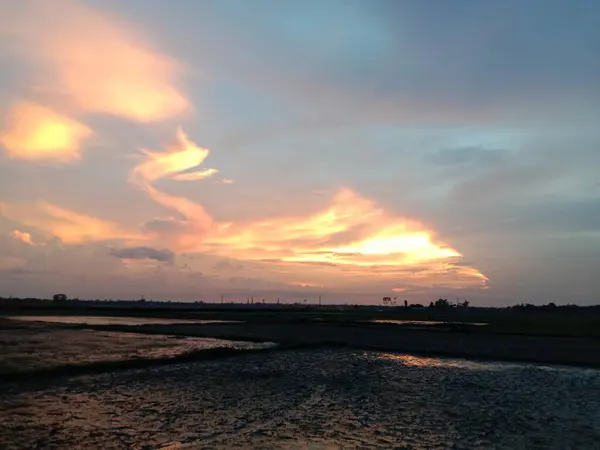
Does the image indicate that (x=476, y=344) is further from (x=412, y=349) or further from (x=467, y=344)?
(x=412, y=349)

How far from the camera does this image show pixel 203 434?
16.7m

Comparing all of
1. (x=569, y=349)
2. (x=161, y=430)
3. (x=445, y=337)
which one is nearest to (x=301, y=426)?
(x=161, y=430)

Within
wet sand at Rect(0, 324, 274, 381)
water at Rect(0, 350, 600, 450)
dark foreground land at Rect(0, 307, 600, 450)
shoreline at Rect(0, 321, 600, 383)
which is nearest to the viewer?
water at Rect(0, 350, 600, 450)

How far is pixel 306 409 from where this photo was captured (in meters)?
21.2

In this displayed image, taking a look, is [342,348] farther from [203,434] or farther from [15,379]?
[203,434]

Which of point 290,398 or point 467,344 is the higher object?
point 467,344

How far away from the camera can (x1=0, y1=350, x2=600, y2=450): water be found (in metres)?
16.4

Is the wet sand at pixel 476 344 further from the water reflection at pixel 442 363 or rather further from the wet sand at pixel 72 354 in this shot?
the wet sand at pixel 72 354

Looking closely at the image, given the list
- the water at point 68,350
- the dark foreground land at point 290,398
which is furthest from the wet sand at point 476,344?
the water at point 68,350

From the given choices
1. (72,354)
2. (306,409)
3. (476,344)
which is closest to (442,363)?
(476,344)

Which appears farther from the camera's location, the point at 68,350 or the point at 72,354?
the point at 68,350

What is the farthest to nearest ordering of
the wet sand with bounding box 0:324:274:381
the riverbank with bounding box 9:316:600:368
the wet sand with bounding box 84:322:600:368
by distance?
the wet sand with bounding box 84:322:600:368, the riverbank with bounding box 9:316:600:368, the wet sand with bounding box 0:324:274:381

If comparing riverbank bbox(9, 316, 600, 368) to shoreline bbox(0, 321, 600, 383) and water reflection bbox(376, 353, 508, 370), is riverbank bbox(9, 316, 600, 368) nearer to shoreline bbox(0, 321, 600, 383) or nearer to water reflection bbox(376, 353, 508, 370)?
shoreline bbox(0, 321, 600, 383)

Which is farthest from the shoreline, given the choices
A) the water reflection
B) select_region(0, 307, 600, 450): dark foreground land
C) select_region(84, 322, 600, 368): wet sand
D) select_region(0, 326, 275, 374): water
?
the water reflection
